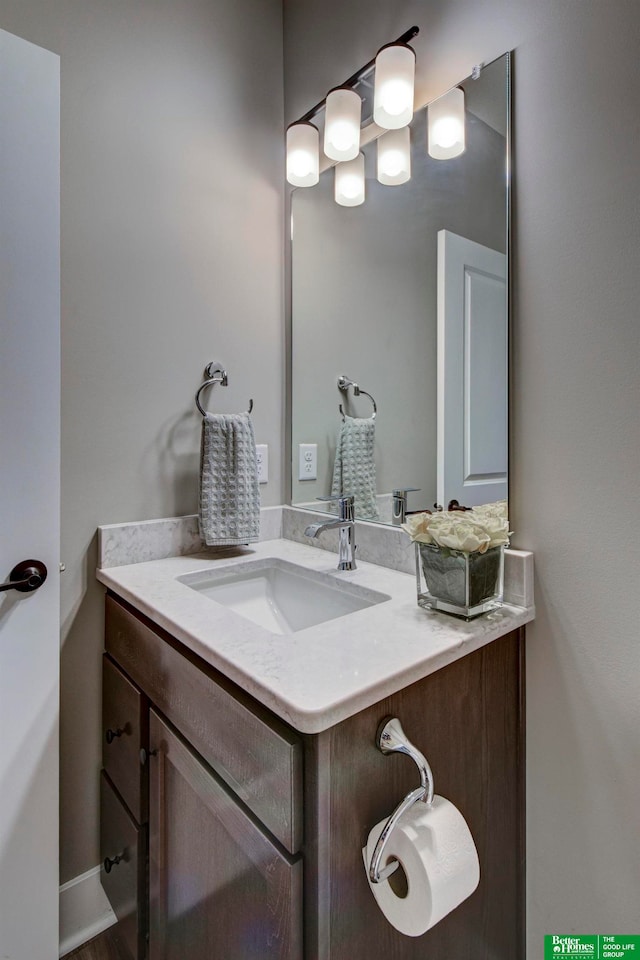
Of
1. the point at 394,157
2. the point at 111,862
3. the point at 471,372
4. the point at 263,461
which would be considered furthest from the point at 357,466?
the point at 111,862

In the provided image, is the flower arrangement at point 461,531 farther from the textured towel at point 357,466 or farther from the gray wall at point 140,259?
the gray wall at point 140,259

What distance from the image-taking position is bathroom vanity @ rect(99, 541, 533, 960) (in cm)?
65

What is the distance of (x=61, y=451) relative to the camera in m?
1.16

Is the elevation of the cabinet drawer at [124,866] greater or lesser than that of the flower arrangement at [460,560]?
lesser

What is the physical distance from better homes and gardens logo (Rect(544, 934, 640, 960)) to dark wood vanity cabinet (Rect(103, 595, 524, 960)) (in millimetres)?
64

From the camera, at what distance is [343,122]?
1.28 metres

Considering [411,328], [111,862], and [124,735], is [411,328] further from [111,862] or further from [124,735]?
[111,862]

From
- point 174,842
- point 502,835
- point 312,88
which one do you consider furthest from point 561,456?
point 312,88

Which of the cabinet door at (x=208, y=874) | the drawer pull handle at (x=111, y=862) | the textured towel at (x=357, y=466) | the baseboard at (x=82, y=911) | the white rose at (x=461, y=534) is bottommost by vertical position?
the baseboard at (x=82, y=911)

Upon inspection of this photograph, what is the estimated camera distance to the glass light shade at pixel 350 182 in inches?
53.3

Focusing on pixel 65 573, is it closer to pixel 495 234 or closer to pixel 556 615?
pixel 556 615

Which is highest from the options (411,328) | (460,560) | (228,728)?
(411,328)

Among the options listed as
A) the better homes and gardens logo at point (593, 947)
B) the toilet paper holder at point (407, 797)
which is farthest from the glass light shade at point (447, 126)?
the better homes and gardens logo at point (593, 947)

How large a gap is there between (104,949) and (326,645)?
1104 millimetres
